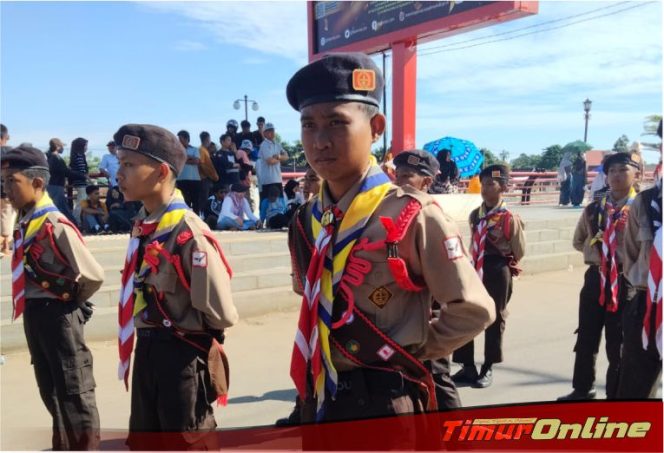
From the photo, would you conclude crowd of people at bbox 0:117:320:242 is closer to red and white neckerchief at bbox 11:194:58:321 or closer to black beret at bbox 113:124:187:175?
red and white neckerchief at bbox 11:194:58:321

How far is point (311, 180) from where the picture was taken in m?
6.91

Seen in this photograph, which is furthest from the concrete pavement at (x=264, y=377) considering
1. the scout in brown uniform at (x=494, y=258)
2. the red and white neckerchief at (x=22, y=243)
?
the red and white neckerchief at (x=22, y=243)

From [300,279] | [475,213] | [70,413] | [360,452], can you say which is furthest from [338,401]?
[475,213]

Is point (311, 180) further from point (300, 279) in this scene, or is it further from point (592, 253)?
point (300, 279)

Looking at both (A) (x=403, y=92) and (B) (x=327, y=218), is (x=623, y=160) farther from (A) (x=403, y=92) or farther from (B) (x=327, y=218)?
(A) (x=403, y=92)

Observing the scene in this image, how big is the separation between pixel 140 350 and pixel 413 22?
43.6ft

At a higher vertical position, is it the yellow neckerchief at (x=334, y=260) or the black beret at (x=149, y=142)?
the black beret at (x=149, y=142)

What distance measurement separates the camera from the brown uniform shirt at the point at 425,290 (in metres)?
1.89

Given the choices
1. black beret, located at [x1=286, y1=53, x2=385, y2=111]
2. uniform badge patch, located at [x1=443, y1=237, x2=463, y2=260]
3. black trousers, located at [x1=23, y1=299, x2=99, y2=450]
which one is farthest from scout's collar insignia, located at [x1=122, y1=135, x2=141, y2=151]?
uniform badge patch, located at [x1=443, y1=237, x2=463, y2=260]

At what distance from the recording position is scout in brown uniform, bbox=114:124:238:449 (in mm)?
2863

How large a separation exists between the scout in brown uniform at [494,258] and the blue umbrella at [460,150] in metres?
9.48

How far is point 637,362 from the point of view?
11.7 ft

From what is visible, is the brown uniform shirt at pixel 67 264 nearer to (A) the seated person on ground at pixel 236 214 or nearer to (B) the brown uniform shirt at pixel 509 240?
(B) the brown uniform shirt at pixel 509 240

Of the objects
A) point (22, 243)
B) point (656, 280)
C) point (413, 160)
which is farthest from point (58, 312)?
point (656, 280)
